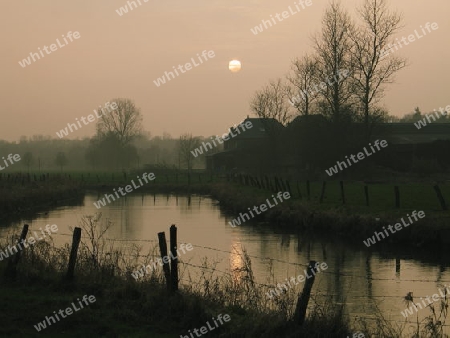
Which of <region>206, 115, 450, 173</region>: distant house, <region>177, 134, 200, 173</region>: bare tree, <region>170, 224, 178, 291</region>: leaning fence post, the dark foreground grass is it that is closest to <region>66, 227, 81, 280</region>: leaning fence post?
the dark foreground grass

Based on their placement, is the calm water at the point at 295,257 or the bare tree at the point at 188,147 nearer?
the calm water at the point at 295,257

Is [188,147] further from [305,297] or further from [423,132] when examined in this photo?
[305,297]

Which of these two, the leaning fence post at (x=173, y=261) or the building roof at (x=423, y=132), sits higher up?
the leaning fence post at (x=173, y=261)

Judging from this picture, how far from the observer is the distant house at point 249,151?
76688 millimetres

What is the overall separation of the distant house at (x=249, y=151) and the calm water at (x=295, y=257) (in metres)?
39.8

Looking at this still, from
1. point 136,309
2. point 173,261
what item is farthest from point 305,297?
point 136,309

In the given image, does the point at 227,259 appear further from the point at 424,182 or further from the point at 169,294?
the point at 424,182

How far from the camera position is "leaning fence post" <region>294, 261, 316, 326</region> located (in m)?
9.20

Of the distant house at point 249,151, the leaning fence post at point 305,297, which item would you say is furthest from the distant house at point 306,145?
the leaning fence post at point 305,297

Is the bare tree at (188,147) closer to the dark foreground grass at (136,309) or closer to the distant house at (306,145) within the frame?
the distant house at (306,145)

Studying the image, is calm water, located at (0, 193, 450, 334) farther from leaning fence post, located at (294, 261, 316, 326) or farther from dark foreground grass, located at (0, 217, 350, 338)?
leaning fence post, located at (294, 261, 316, 326)

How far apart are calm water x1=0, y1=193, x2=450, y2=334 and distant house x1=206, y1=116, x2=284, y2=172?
3978 cm

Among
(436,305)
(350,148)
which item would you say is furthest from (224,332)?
(350,148)

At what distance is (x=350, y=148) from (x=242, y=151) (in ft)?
98.1
